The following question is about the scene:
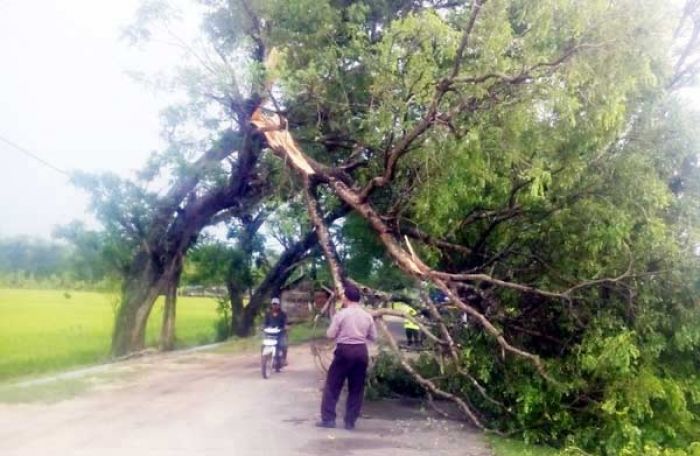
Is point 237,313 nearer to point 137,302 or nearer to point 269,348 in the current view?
point 137,302

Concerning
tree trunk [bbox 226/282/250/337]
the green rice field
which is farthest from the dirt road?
tree trunk [bbox 226/282/250/337]

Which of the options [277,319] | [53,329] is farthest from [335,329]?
[53,329]

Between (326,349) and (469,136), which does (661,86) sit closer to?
(469,136)

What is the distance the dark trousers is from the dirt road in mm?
236

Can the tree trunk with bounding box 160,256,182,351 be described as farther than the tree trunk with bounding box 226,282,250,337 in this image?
No

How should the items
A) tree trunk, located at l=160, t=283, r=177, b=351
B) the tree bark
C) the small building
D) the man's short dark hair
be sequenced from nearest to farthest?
the man's short dark hair < the tree bark < tree trunk, located at l=160, t=283, r=177, b=351 < the small building

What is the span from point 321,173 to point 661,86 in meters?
5.31

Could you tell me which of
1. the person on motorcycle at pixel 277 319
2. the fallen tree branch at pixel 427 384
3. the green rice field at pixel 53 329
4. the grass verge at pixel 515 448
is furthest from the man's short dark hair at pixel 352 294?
the green rice field at pixel 53 329

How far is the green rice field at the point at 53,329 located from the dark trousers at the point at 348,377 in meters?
7.00

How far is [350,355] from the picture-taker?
31.3 feet

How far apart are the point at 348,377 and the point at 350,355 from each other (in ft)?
1.16

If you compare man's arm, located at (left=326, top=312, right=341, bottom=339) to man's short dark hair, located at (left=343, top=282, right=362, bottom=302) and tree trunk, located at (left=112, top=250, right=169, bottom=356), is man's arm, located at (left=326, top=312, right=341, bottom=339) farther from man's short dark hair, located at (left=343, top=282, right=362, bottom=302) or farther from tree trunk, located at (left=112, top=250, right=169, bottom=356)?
tree trunk, located at (left=112, top=250, right=169, bottom=356)

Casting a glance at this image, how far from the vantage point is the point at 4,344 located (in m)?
14.7

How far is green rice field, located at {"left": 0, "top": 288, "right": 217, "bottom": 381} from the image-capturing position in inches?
574
